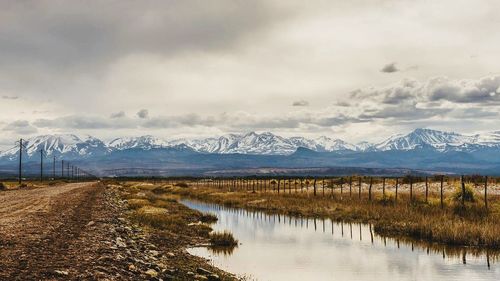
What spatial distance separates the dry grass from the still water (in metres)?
1.57

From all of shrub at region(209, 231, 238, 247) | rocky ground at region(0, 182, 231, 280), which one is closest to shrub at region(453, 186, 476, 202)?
shrub at region(209, 231, 238, 247)

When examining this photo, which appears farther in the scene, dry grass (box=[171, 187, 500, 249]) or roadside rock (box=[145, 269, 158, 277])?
dry grass (box=[171, 187, 500, 249])

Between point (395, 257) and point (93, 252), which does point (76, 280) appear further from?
point (395, 257)

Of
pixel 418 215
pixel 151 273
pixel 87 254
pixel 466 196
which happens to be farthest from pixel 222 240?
pixel 466 196

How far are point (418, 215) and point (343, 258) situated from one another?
1343 centimetres

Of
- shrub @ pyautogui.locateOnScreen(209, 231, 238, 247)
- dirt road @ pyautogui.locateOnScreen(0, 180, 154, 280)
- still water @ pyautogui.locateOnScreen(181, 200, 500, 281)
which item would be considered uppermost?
dirt road @ pyautogui.locateOnScreen(0, 180, 154, 280)

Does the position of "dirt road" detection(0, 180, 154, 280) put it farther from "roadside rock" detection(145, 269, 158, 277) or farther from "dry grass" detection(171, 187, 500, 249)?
"dry grass" detection(171, 187, 500, 249)

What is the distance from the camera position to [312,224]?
44.2 m

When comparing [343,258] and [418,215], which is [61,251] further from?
[418,215]

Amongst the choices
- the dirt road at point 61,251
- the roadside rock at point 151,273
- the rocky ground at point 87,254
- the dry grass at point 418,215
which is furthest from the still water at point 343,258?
the roadside rock at point 151,273

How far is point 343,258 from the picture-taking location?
2816 centimetres

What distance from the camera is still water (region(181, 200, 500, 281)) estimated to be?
938 inches

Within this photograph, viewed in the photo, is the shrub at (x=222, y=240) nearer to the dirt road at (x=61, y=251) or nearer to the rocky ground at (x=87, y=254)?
the rocky ground at (x=87, y=254)

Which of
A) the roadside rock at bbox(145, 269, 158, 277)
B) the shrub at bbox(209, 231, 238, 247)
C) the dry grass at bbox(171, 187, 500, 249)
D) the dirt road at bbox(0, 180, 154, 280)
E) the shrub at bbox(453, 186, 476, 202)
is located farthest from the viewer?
the shrub at bbox(453, 186, 476, 202)
